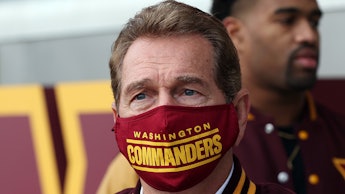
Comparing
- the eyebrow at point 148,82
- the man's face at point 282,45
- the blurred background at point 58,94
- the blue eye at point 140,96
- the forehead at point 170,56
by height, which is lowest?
the blurred background at point 58,94

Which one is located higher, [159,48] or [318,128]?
[159,48]

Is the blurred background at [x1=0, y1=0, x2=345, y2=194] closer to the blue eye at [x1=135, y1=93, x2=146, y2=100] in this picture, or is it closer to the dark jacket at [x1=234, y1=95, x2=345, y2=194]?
the dark jacket at [x1=234, y1=95, x2=345, y2=194]

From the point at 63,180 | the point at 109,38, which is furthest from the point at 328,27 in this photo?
the point at 63,180

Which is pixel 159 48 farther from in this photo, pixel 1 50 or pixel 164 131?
pixel 1 50

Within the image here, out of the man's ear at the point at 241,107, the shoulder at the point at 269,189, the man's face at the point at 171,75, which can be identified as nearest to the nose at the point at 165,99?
the man's face at the point at 171,75

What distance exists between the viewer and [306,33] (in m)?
2.47

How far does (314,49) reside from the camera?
2486 millimetres

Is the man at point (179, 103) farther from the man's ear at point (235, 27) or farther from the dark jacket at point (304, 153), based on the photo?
the man's ear at point (235, 27)

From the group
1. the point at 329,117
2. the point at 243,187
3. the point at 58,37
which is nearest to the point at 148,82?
the point at 243,187

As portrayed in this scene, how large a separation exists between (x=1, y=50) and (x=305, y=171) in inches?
60.2

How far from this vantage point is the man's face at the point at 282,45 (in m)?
2.46

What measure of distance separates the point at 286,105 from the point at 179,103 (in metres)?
0.95

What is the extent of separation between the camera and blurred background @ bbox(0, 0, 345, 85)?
3146mm

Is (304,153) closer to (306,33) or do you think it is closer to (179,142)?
(306,33)
